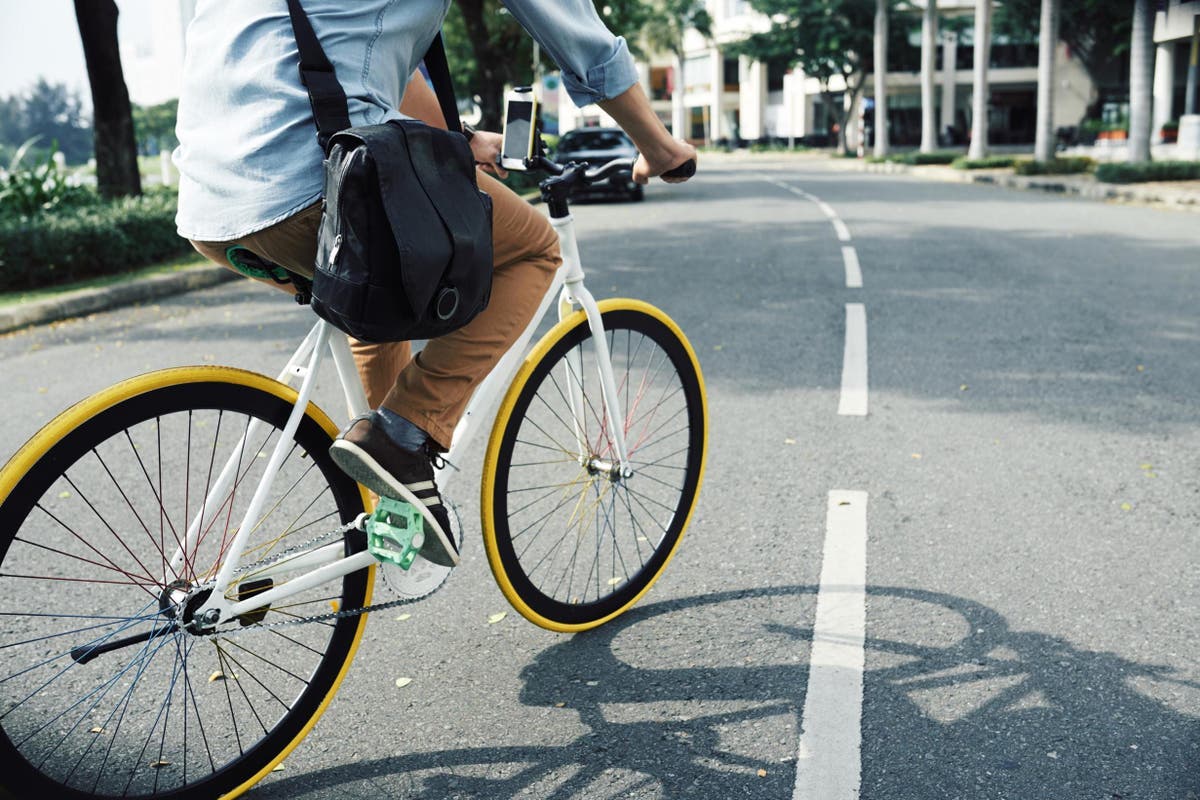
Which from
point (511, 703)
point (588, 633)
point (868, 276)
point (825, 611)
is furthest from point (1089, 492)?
point (868, 276)

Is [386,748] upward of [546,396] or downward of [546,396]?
downward

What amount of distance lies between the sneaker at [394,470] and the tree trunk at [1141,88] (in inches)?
969

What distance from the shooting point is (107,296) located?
10.0m

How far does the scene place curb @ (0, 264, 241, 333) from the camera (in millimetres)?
9125

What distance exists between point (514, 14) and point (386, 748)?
5.24 ft

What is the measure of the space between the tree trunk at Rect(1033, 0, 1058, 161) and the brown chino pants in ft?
87.6

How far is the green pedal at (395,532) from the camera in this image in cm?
250

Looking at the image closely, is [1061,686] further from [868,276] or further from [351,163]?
[868,276]

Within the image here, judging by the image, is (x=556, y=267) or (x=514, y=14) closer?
(x=514, y=14)

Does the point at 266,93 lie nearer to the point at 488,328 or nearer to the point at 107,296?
the point at 488,328

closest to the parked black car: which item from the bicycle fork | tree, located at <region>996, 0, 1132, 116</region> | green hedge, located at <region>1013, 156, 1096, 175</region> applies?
green hedge, located at <region>1013, 156, 1096, 175</region>

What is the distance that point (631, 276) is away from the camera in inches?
413

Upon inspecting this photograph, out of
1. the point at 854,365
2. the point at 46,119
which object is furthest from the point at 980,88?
the point at 46,119

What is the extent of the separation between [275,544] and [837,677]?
4.65 ft
